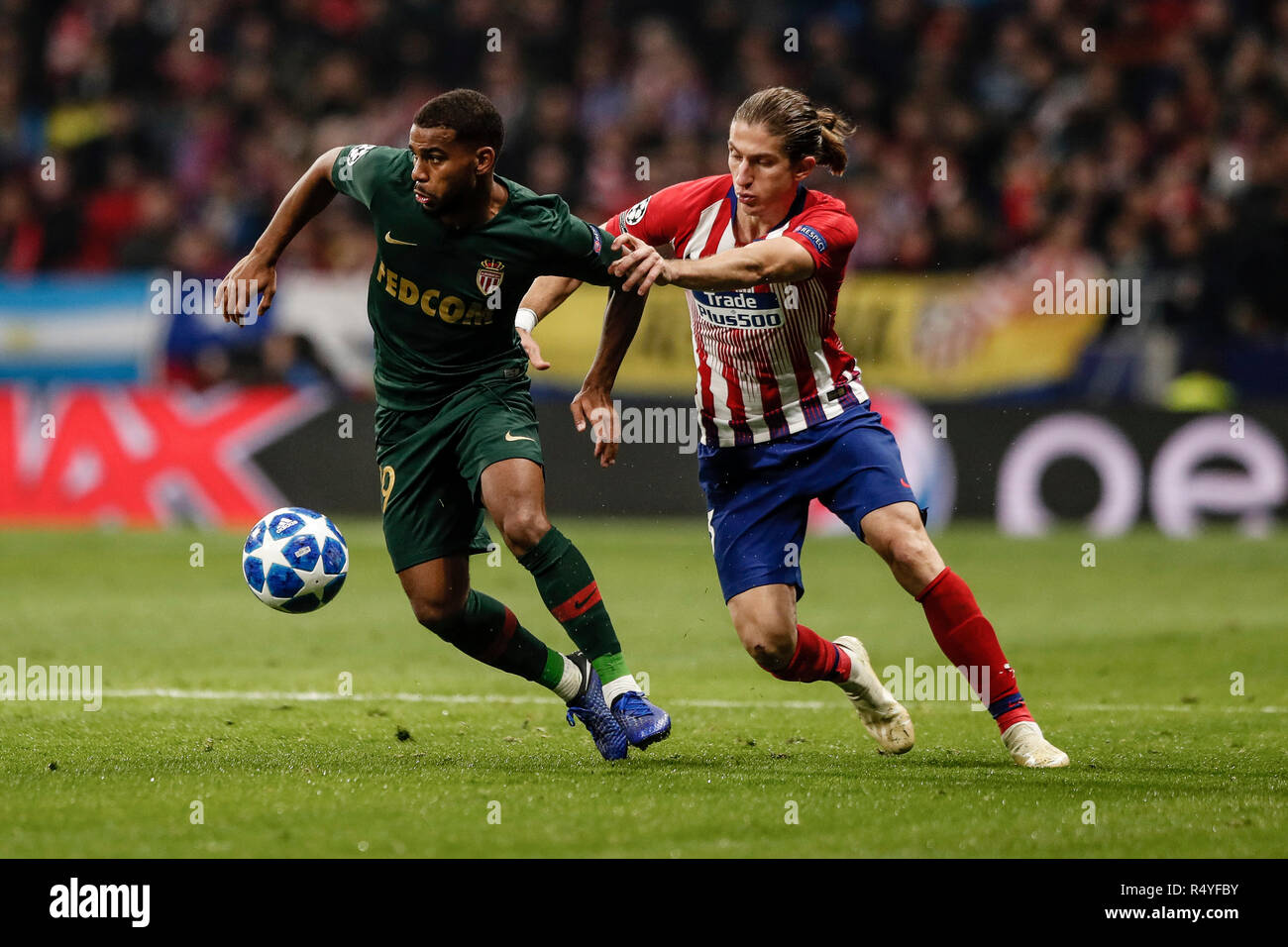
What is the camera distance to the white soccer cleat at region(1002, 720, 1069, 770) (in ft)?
19.4

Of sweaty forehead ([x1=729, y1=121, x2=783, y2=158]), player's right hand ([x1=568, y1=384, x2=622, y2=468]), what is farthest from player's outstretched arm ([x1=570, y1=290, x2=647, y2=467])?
sweaty forehead ([x1=729, y1=121, x2=783, y2=158])

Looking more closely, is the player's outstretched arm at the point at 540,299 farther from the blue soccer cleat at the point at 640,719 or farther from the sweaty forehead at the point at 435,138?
the blue soccer cleat at the point at 640,719

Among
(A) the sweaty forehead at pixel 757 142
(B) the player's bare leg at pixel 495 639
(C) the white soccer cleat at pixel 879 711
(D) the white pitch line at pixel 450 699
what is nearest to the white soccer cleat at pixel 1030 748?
(C) the white soccer cleat at pixel 879 711

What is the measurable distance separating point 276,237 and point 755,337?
1.81 metres

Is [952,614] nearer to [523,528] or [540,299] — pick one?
[523,528]

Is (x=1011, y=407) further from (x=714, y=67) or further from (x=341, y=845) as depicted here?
(x=341, y=845)

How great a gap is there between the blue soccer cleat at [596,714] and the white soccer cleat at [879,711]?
859 mm

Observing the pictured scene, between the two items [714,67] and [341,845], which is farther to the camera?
[714,67]

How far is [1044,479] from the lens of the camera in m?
14.6

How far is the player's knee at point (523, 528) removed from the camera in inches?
231

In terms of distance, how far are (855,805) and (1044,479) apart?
9815 mm

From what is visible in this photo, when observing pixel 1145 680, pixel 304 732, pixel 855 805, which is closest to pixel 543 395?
pixel 1145 680

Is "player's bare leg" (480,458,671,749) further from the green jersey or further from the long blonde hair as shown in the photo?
the long blonde hair
